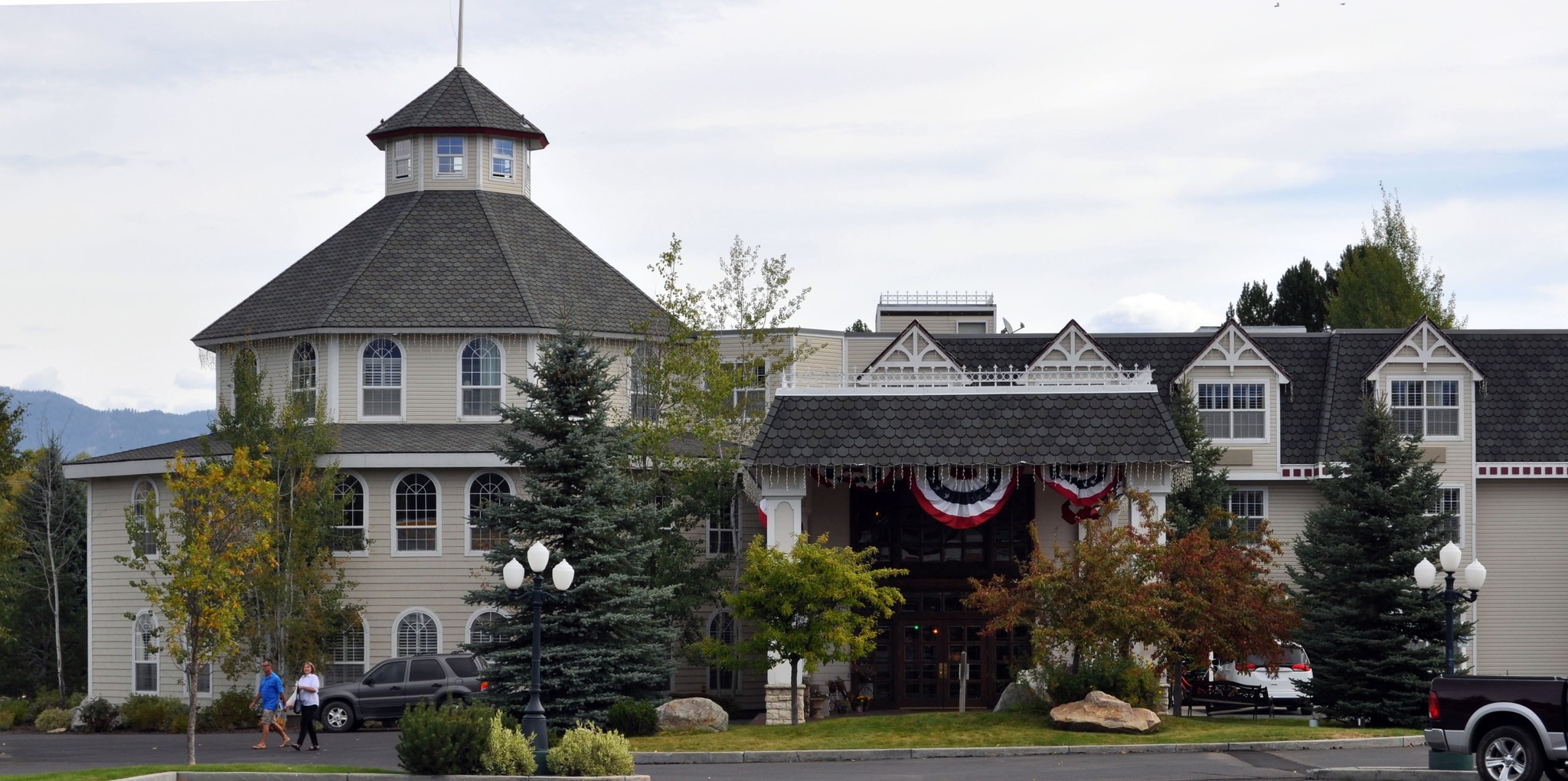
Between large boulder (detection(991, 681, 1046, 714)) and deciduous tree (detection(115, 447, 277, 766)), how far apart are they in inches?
547

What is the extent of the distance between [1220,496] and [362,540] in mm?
19803

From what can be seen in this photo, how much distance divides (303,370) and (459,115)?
8616mm

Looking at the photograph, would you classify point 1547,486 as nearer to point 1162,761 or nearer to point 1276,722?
point 1276,722

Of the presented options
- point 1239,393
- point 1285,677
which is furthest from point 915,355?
point 1285,677

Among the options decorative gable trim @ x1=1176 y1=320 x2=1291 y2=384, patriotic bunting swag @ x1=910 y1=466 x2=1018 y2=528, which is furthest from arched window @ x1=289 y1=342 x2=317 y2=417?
decorative gable trim @ x1=1176 y1=320 x2=1291 y2=384

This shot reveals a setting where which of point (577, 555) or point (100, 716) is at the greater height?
point (577, 555)

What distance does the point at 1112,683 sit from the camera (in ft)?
101

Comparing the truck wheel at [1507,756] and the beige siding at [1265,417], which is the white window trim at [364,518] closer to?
the beige siding at [1265,417]

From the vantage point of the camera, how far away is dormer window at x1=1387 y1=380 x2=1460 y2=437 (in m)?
42.5

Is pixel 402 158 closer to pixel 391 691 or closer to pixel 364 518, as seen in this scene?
pixel 364 518

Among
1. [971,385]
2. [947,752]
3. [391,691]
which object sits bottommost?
[391,691]

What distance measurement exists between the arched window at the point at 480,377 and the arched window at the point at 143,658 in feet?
29.4

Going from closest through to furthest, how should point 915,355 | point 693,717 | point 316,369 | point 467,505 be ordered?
point 693,717, point 467,505, point 316,369, point 915,355

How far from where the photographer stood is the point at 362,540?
131 ft
